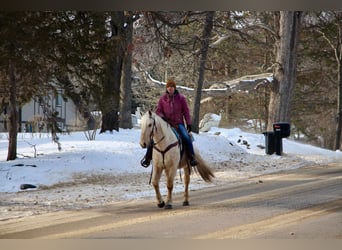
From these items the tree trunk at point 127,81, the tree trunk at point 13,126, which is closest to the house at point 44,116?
the tree trunk at point 13,126

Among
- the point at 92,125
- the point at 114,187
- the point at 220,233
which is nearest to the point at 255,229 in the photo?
the point at 220,233

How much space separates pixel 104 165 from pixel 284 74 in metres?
1.94

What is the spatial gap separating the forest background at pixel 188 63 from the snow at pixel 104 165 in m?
0.13

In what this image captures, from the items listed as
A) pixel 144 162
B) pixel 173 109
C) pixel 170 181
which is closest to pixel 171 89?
pixel 173 109

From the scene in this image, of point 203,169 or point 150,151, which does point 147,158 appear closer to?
point 150,151

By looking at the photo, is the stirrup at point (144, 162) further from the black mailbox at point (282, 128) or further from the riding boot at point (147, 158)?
the black mailbox at point (282, 128)

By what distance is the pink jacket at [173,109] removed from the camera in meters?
5.67

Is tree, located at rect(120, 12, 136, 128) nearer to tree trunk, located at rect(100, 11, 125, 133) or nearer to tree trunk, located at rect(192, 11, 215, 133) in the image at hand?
tree trunk, located at rect(100, 11, 125, 133)

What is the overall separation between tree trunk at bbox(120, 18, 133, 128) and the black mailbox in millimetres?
1397

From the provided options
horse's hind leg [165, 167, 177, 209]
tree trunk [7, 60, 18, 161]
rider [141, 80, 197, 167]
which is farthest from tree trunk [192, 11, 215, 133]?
tree trunk [7, 60, 18, 161]

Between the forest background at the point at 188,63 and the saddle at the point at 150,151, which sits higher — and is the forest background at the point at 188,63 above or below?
above

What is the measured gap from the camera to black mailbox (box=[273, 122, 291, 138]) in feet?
20.4

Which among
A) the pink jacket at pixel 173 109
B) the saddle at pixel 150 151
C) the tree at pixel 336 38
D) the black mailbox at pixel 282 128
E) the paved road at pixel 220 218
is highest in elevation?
the tree at pixel 336 38

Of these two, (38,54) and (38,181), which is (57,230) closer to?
(38,181)
